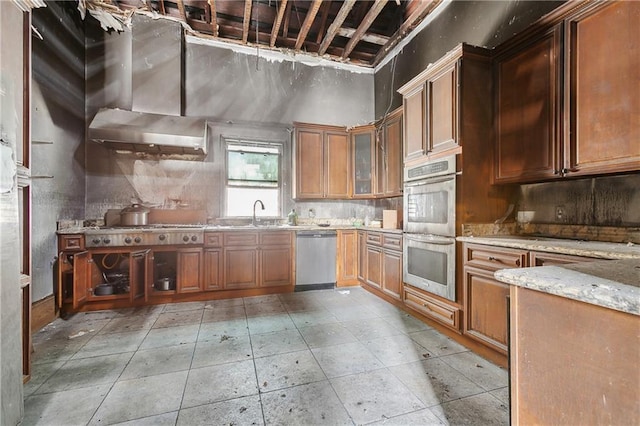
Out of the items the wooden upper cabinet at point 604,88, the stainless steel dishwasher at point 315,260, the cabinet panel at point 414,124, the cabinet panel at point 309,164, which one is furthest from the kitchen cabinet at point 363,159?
the wooden upper cabinet at point 604,88

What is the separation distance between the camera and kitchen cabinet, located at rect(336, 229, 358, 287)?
4043 mm

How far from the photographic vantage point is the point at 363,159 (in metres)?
4.39

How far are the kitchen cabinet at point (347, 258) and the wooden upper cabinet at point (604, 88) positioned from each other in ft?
8.60

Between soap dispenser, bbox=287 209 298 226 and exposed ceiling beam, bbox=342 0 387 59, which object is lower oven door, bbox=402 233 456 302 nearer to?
soap dispenser, bbox=287 209 298 226

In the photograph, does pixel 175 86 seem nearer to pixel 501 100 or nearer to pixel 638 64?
pixel 501 100

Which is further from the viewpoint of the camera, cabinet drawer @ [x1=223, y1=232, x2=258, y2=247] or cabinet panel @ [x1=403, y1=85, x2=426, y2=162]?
cabinet drawer @ [x1=223, y1=232, x2=258, y2=247]

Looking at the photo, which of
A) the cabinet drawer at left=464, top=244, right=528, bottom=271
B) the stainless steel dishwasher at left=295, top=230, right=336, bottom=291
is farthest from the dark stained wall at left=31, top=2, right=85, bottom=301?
the cabinet drawer at left=464, top=244, right=528, bottom=271

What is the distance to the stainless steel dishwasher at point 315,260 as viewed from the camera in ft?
12.6

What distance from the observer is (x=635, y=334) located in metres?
0.67

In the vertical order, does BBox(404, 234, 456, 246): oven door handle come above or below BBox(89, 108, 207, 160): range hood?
below

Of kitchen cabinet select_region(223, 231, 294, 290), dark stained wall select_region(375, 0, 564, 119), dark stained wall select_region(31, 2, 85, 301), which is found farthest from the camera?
kitchen cabinet select_region(223, 231, 294, 290)

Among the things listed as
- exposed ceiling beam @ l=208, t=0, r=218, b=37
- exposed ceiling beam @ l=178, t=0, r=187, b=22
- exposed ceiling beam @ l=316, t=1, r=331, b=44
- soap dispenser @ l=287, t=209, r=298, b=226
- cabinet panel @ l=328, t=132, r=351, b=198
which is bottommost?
soap dispenser @ l=287, t=209, r=298, b=226

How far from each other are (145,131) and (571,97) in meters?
4.08

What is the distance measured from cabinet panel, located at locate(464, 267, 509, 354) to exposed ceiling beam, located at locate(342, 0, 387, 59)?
3.19 meters
